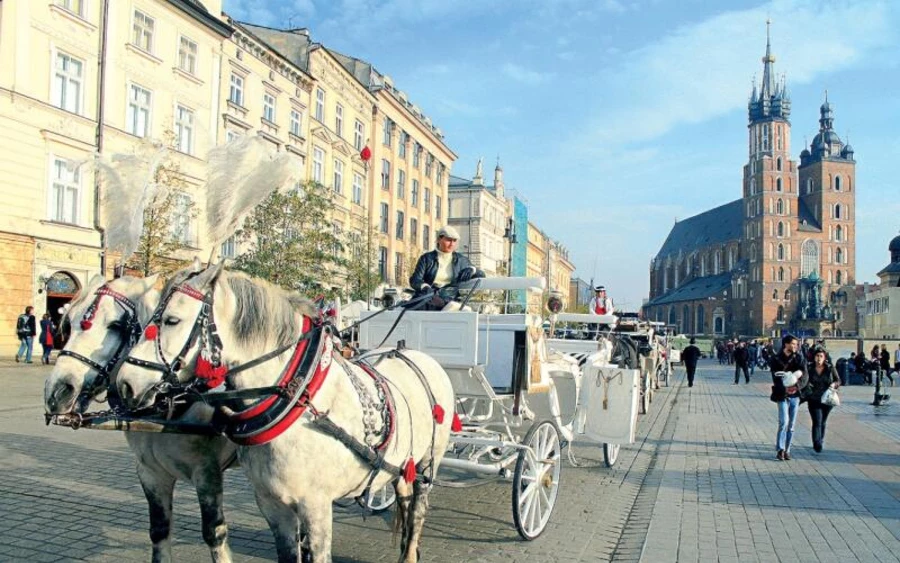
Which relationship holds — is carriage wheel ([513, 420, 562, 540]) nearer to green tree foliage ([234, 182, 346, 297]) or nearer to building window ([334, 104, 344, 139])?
green tree foliage ([234, 182, 346, 297])

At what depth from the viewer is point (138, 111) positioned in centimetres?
2325

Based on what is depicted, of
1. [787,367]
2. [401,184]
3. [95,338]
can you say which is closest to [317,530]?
[95,338]

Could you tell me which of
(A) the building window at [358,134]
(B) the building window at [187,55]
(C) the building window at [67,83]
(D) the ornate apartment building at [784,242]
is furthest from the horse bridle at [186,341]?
(D) the ornate apartment building at [784,242]

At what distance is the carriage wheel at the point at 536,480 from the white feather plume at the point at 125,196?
3224mm

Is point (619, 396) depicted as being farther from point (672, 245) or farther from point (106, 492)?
point (672, 245)

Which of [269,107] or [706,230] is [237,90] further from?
[706,230]

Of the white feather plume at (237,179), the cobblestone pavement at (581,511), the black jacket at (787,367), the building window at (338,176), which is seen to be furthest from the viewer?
the building window at (338,176)

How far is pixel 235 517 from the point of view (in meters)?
6.13

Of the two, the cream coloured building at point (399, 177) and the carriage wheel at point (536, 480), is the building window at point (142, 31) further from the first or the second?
the carriage wheel at point (536, 480)

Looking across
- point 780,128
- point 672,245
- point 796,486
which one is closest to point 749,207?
point 780,128

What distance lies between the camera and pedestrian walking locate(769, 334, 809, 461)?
10.2 metres

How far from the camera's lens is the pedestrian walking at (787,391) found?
10.2 meters

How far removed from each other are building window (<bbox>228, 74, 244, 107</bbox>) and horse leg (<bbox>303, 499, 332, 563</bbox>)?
26320mm

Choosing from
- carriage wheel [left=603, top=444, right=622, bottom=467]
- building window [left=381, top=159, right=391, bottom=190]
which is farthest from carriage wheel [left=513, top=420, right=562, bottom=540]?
building window [left=381, top=159, right=391, bottom=190]
